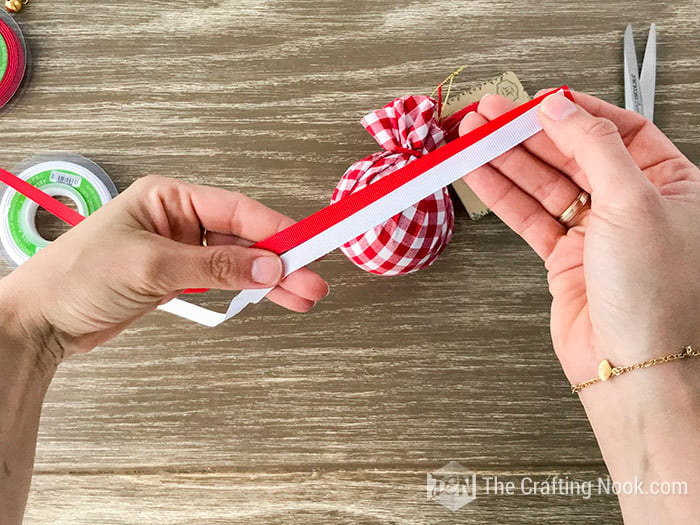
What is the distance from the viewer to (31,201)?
2.48 ft

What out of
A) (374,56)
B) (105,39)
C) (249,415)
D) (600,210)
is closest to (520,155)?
(600,210)

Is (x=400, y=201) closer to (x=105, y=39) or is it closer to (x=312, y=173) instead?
(x=312, y=173)

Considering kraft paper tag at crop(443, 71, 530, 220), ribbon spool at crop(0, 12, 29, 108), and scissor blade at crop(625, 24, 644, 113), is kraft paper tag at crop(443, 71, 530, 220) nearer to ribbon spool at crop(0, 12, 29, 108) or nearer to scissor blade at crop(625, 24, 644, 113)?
scissor blade at crop(625, 24, 644, 113)

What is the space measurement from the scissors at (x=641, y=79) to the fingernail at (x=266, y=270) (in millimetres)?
513

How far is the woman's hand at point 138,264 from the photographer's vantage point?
564 mm

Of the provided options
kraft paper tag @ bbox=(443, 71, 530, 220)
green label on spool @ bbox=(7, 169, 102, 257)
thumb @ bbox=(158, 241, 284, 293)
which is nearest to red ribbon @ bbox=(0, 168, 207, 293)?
green label on spool @ bbox=(7, 169, 102, 257)

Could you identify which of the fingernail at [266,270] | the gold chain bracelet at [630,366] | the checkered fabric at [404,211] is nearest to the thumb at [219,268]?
the fingernail at [266,270]

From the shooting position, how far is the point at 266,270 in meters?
0.61

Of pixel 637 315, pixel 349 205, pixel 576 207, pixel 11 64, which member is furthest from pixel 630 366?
pixel 11 64

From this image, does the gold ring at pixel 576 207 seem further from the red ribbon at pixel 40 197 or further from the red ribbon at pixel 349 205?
the red ribbon at pixel 40 197

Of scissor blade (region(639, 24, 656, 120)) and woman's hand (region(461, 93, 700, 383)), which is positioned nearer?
woman's hand (region(461, 93, 700, 383))

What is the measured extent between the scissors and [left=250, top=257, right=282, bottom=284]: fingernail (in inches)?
20.2

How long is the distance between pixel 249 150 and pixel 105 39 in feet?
0.89

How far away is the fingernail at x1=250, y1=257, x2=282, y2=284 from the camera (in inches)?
23.9
